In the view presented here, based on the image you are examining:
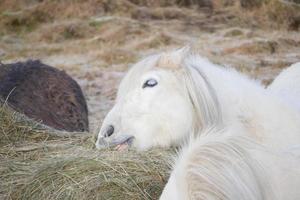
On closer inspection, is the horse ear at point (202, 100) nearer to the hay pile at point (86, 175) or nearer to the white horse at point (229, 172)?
the hay pile at point (86, 175)

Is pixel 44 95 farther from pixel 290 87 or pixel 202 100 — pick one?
pixel 202 100

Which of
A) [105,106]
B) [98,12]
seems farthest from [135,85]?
[98,12]

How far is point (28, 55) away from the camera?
10281 millimetres

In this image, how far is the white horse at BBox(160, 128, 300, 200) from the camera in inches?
75.1

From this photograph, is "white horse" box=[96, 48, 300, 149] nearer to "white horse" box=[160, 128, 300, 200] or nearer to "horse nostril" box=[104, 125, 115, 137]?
"horse nostril" box=[104, 125, 115, 137]

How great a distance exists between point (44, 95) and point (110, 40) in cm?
499

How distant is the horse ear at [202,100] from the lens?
122 inches

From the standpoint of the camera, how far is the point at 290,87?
Answer: 4242 millimetres

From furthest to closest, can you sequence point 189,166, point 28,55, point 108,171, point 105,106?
point 28,55
point 105,106
point 108,171
point 189,166

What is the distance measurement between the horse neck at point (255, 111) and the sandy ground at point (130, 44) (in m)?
4.02

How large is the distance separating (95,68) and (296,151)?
6.95 m

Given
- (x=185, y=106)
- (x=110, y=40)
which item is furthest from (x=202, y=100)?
(x=110, y=40)

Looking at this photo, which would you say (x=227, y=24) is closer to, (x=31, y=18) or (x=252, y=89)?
(x=31, y=18)

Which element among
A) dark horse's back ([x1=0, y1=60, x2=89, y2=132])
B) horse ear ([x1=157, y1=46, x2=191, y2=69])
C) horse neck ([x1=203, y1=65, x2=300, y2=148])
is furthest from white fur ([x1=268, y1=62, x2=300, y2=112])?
dark horse's back ([x1=0, y1=60, x2=89, y2=132])
